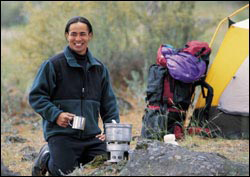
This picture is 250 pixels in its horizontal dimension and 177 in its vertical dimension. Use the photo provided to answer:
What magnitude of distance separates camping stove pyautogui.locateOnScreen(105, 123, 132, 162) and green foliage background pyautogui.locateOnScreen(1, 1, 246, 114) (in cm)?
682

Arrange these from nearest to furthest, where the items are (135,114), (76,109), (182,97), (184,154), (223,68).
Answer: (184,154) < (76,109) < (182,97) < (223,68) < (135,114)

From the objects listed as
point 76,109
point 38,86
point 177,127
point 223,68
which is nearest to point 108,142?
point 76,109

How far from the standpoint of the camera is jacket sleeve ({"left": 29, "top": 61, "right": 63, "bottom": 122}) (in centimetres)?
445

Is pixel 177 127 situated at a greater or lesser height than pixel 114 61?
lesser

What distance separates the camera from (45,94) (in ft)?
14.9

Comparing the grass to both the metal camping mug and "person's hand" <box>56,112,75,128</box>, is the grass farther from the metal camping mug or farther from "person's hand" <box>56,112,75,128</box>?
the metal camping mug

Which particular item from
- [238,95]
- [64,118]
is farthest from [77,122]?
[238,95]

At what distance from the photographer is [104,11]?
38.0ft

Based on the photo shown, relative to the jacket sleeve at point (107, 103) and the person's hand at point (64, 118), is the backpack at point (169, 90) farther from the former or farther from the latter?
the person's hand at point (64, 118)

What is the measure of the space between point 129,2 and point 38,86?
7.37 m

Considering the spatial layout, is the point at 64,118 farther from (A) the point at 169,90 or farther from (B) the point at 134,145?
(A) the point at 169,90

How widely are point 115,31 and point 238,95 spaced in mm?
5453

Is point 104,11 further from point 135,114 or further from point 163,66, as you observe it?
point 163,66

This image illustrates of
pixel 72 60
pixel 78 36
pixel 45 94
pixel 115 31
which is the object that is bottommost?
pixel 45 94
